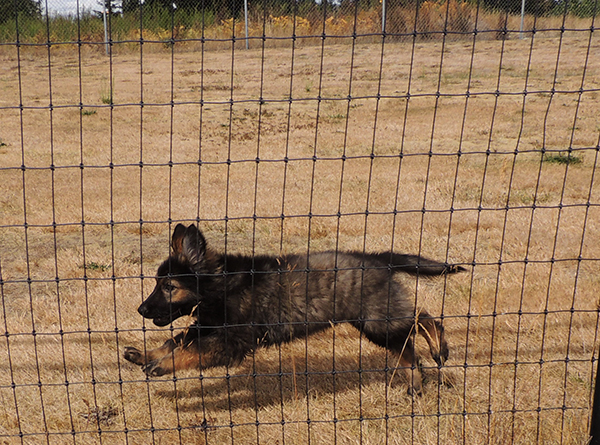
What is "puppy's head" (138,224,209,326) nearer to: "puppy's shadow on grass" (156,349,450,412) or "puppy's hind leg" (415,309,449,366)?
"puppy's shadow on grass" (156,349,450,412)

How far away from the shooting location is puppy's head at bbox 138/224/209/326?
441cm

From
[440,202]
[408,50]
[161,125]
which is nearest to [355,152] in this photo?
[440,202]

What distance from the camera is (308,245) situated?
370 centimetres

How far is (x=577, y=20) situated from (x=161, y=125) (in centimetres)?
1361

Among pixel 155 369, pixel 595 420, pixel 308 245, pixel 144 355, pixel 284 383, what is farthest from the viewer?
pixel 284 383

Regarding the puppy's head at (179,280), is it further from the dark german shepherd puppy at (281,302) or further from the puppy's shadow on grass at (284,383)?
the puppy's shadow on grass at (284,383)

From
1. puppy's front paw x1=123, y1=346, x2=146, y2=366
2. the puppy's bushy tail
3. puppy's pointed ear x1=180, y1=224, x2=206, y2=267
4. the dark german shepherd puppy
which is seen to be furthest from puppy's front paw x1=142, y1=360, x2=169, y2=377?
the puppy's bushy tail

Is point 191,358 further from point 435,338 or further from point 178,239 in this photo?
point 435,338

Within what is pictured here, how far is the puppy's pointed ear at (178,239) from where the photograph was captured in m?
4.42

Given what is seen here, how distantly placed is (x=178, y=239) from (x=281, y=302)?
82 centimetres

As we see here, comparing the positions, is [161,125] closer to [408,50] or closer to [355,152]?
[355,152]

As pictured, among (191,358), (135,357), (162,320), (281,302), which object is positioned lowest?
(135,357)

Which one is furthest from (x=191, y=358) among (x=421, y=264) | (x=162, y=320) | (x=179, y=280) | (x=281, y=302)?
(x=421, y=264)

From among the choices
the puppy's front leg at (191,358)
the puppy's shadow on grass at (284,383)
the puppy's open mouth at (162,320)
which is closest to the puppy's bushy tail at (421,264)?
the puppy's shadow on grass at (284,383)
